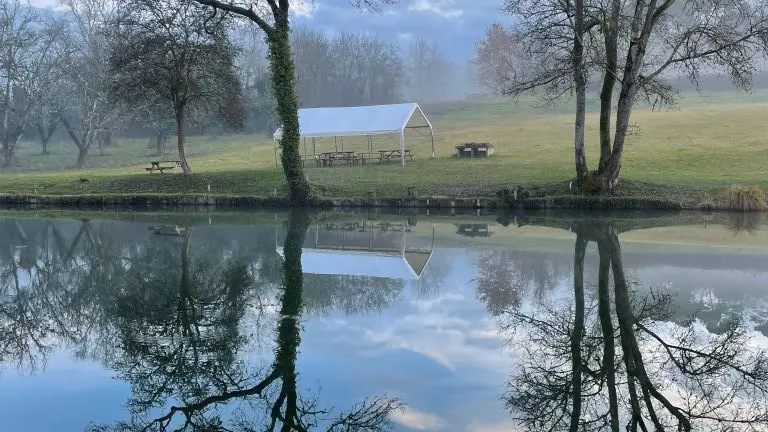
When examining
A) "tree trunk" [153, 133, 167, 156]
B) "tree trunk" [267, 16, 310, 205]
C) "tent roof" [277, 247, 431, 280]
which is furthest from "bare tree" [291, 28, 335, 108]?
"tent roof" [277, 247, 431, 280]

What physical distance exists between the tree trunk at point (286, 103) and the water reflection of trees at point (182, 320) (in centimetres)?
877

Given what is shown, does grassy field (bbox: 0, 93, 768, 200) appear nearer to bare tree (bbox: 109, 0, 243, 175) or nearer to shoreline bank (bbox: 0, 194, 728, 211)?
shoreline bank (bbox: 0, 194, 728, 211)

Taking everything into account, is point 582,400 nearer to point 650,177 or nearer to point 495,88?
Answer: point 650,177

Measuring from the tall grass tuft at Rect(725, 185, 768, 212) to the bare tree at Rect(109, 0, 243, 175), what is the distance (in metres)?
21.0

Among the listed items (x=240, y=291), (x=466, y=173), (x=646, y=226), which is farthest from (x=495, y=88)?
(x=240, y=291)

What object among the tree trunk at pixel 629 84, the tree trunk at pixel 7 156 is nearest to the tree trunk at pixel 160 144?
the tree trunk at pixel 7 156

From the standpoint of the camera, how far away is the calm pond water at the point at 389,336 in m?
5.34

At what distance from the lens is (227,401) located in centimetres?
557

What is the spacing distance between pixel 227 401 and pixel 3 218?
19.4 meters

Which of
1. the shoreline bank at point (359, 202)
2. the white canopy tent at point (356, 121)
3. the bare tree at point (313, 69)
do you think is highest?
the bare tree at point (313, 69)

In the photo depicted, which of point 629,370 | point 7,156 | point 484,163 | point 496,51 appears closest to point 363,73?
point 496,51

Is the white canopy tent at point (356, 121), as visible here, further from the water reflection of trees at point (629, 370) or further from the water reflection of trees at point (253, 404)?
the water reflection of trees at point (253, 404)

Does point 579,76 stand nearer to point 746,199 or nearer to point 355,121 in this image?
point 746,199

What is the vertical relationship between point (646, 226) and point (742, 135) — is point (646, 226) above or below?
below
